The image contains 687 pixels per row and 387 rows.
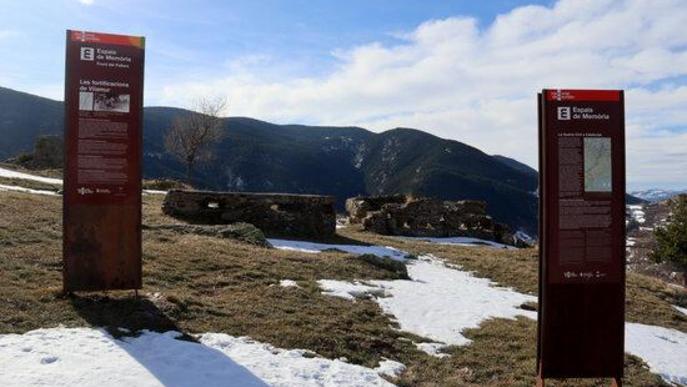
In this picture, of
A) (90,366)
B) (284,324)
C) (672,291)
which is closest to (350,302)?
(284,324)

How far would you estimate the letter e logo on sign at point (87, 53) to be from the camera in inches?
319

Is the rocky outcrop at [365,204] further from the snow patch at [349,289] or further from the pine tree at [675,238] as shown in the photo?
the pine tree at [675,238]

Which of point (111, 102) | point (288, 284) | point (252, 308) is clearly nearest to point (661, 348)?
point (288, 284)

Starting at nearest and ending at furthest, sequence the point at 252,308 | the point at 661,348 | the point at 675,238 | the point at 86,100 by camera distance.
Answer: the point at 86,100 < the point at 252,308 < the point at 661,348 < the point at 675,238

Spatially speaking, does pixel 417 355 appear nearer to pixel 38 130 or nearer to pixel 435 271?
pixel 435 271

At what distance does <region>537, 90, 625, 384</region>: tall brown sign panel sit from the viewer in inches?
274

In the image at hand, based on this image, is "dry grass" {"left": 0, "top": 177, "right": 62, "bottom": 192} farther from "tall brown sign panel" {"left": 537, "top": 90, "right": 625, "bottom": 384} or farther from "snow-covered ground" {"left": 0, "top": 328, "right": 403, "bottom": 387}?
"tall brown sign panel" {"left": 537, "top": 90, "right": 625, "bottom": 384}

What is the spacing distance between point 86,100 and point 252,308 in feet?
12.4

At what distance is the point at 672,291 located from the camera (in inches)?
622

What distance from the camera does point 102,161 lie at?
8.25m

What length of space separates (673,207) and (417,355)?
47829 millimetres

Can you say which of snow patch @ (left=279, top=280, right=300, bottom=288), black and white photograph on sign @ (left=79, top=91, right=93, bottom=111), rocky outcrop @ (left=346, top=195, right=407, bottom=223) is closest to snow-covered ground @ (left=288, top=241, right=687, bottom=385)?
snow patch @ (left=279, top=280, right=300, bottom=288)

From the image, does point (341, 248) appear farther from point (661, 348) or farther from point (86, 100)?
point (86, 100)

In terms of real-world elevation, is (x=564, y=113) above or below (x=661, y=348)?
above
